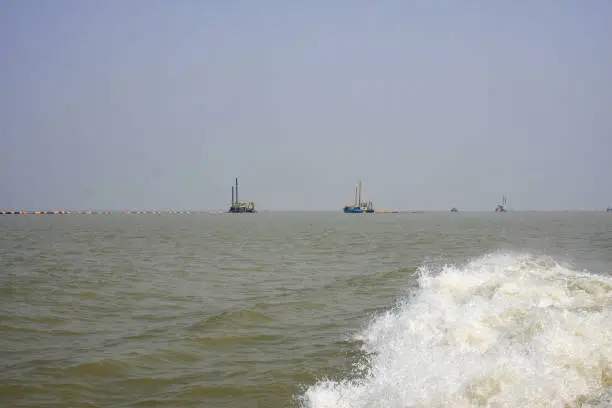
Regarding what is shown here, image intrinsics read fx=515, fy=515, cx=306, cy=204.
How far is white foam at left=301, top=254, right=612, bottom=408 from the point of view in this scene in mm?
5219

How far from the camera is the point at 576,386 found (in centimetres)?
533

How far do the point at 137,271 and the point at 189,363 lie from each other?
40.9 ft

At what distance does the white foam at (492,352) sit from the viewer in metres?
5.22

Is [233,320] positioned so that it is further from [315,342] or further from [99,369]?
[99,369]

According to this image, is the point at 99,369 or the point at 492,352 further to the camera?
the point at 99,369

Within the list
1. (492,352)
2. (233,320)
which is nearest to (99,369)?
(233,320)

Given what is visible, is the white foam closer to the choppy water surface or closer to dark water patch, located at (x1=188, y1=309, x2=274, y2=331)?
the choppy water surface

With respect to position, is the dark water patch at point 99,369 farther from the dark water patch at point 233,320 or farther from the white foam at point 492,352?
the white foam at point 492,352

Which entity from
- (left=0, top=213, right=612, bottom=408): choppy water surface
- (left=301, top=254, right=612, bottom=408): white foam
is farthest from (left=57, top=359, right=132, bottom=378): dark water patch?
(left=301, top=254, right=612, bottom=408): white foam

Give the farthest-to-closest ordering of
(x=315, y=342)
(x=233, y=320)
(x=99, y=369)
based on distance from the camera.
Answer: (x=233, y=320)
(x=315, y=342)
(x=99, y=369)

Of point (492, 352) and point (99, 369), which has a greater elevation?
point (492, 352)

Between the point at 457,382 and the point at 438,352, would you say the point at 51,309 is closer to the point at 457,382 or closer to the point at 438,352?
the point at 438,352

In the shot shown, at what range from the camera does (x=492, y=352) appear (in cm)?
643

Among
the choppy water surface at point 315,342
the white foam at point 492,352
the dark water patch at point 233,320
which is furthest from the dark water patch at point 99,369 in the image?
the white foam at point 492,352
